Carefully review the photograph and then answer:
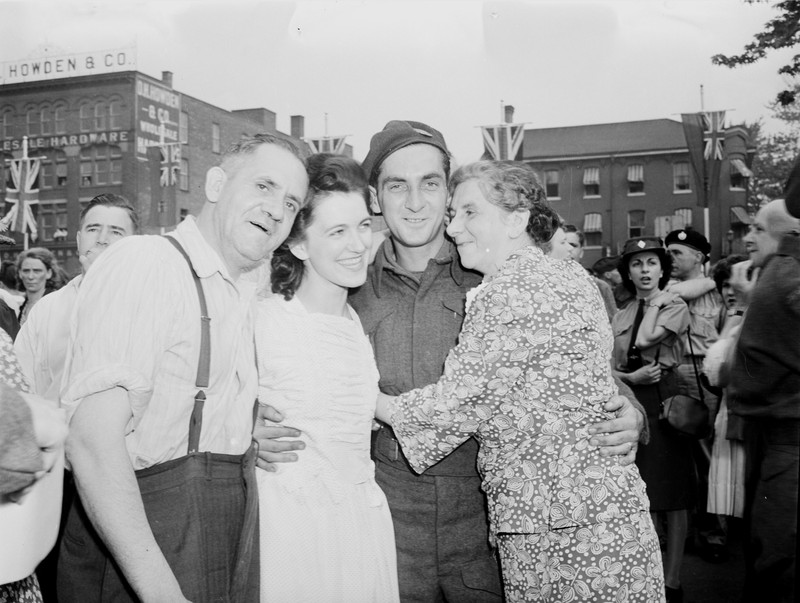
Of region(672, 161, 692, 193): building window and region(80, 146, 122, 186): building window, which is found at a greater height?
region(672, 161, 692, 193): building window

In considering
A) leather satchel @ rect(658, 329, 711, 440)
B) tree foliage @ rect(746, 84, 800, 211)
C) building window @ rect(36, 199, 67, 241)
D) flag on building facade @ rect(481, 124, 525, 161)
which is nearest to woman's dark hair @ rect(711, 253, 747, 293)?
tree foliage @ rect(746, 84, 800, 211)

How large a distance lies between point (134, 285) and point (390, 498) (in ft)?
4.16

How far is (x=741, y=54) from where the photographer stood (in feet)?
9.59

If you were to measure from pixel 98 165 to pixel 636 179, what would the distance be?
19423mm

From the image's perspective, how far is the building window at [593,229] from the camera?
98.7 ft

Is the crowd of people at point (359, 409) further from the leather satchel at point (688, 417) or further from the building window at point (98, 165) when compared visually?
the building window at point (98, 165)

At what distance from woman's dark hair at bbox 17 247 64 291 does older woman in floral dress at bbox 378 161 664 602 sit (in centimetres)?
526

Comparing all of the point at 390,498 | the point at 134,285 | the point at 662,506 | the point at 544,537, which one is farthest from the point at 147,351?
the point at 662,506

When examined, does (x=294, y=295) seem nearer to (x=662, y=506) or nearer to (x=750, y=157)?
(x=662, y=506)

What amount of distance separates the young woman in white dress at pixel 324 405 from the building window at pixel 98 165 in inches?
99.5

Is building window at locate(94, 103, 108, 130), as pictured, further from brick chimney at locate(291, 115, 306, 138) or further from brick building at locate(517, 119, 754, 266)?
brick building at locate(517, 119, 754, 266)

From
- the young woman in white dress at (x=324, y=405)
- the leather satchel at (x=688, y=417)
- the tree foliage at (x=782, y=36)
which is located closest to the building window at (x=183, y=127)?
the young woman in white dress at (x=324, y=405)

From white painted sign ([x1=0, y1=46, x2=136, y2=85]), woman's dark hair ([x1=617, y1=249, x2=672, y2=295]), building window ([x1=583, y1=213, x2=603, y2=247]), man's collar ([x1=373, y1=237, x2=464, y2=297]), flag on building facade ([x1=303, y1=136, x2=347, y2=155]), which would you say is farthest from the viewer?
building window ([x1=583, y1=213, x2=603, y2=247])

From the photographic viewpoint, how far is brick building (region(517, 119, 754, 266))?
6.41m
